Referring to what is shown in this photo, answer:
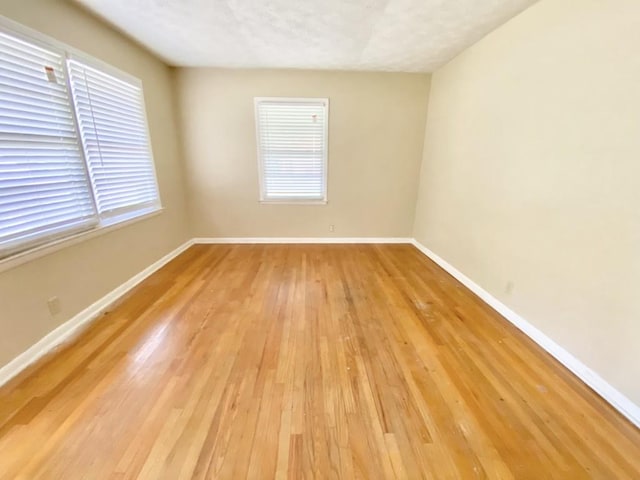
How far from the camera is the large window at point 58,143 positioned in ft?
5.84

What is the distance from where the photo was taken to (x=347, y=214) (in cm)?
452

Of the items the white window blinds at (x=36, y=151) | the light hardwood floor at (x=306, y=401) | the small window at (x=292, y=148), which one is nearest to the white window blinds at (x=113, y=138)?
the white window blinds at (x=36, y=151)

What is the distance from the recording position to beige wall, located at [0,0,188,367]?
1.82 metres

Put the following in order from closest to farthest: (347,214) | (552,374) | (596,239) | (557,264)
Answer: (596,239), (552,374), (557,264), (347,214)

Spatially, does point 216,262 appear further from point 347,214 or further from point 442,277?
point 442,277

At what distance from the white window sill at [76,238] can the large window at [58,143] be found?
3cm

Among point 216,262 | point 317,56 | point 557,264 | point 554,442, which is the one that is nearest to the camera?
point 554,442

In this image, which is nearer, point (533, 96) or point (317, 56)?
point (533, 96)

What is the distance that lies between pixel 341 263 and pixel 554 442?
8.57 ft

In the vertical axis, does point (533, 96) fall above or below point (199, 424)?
above

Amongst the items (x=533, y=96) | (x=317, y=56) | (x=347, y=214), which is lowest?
(x=347, y=214)

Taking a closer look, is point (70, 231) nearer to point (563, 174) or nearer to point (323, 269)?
point (323, 269)

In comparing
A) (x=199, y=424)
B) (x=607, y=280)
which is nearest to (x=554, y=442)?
(x=607, y=280)

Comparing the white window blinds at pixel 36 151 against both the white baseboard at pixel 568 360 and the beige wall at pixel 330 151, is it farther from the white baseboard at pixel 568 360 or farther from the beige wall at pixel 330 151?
the white baseboard at pixel 568 360
